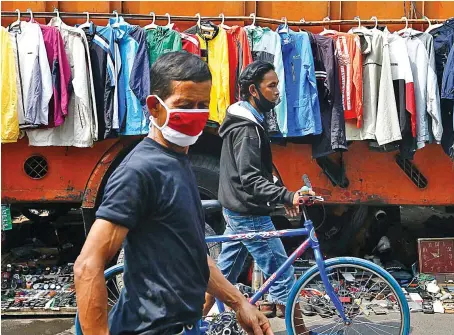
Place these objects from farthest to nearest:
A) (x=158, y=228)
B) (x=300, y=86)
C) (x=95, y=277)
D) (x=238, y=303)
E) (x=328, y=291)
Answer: (x=300, y=86)
(x=328, y=291)
(x=238, y=303)
(x=158, y=228)
(x=95, y=277)

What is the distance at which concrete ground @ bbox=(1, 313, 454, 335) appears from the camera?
502 centimetres

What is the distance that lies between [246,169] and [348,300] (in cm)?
129

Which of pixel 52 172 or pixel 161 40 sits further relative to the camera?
pixel 52 172

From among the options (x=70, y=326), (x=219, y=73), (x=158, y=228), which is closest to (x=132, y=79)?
(x=219, y=73)

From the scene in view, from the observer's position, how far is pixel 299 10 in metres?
5.75

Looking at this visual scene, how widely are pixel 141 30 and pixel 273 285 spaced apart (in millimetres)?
2518

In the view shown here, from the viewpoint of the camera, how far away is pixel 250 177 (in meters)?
4.04

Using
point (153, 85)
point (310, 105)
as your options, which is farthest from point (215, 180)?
point (153, 85)

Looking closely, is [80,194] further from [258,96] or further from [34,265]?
[258,96]

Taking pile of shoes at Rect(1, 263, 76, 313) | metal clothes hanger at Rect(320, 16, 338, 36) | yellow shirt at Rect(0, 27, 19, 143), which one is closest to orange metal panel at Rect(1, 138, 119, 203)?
yellow shirt at Rect(0, 27, 19, 143)

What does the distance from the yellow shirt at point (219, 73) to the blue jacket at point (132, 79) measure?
0.53m

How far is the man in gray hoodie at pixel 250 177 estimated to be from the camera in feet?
13.4

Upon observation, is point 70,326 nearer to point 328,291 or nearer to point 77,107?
point 77,107

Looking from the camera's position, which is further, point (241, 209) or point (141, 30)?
point (141, 30)
